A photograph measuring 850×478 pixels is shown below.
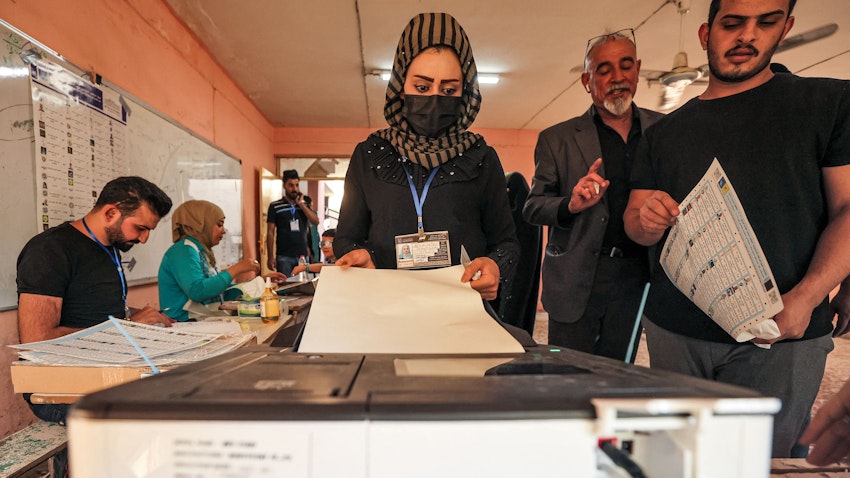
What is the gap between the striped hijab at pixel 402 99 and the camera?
110 cm

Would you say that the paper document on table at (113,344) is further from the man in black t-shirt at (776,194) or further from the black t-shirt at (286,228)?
the black t-shirt at (286,228)

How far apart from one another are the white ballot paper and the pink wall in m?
2.02

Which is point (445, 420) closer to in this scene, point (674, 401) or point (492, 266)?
point (674, 401)

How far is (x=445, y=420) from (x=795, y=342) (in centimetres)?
99

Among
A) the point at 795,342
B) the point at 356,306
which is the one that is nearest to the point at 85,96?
the point at 356,306

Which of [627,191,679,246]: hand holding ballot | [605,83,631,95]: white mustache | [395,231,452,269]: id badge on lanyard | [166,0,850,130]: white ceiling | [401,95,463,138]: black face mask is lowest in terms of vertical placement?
[395,231,452,269]: id badge on lanyard

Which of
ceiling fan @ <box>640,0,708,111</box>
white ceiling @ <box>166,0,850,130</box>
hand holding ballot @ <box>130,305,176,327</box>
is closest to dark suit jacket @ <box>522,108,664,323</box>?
hand holding ballot @ <box>130,305,176,327</box>

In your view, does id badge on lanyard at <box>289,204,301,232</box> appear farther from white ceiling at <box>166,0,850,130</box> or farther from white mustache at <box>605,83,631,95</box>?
white mustache at <box>605,83,631,95</box>

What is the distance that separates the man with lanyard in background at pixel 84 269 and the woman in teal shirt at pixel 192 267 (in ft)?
1.45

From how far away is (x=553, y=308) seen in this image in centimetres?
152

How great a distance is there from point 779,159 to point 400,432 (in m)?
1.05

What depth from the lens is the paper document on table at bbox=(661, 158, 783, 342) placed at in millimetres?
696

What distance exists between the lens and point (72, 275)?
5.37 ft

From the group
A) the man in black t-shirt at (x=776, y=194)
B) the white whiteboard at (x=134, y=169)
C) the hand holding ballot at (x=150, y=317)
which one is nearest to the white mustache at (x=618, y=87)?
the man in black t-shirt at (x=776, y=194)
